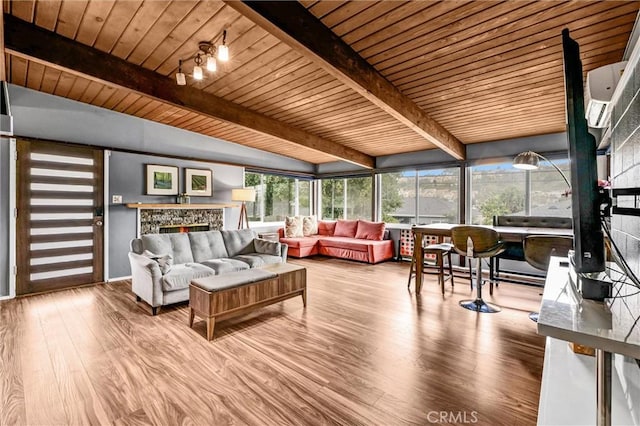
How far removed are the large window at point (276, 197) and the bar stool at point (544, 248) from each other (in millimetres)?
5558

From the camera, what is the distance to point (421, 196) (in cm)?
656

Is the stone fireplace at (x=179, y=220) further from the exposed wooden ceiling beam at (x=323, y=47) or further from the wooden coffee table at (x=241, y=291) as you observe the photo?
the exposed wooden ceiling beam at (x=323, y=47)

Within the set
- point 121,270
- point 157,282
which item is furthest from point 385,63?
point 121,270

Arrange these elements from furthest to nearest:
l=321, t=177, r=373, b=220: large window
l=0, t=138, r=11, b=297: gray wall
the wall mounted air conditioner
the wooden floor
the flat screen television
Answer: l=321, t=177, r=373, b=220: large window
l=0, t=138, r=11, b=297: gray wall
the wall mounted air conditioner
the wooden floor
the flat screen television

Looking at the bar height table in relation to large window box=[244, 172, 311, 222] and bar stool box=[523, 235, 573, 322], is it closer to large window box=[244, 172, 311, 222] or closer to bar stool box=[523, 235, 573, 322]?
bar stool box=[523, 235, 573, 322]

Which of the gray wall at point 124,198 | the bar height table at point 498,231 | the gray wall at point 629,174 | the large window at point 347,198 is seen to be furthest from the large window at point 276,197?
the gray wall at point 629,174

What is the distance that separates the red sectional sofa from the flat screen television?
5000 millimetres

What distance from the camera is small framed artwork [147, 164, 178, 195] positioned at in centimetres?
514

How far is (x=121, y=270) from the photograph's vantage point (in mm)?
4871

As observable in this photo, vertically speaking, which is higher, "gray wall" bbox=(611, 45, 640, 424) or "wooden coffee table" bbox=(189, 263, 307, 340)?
"gray wall" bbox=(611, 45, 640, 424)

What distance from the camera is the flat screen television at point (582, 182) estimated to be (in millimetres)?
1079

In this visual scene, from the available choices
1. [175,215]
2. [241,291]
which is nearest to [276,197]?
[175,215]

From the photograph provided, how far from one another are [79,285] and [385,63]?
5248mm

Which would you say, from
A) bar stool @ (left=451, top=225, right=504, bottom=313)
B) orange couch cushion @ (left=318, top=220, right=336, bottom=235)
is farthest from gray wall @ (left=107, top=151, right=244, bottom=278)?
bar stool @ (left=451, top=225, right=504, bottom=313)
